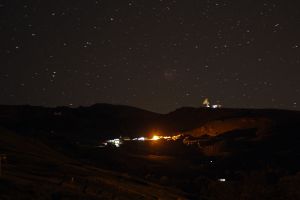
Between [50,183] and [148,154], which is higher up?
[148,154]

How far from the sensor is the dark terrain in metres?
25.6

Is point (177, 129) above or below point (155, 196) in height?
above

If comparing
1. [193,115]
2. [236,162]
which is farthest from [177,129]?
[236,162]

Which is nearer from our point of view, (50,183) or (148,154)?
(50,183)

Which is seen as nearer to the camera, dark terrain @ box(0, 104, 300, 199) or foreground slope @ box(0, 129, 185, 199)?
foreground slope @ box(0, 129, 185, 199)

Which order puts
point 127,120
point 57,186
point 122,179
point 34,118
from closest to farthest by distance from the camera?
point 57,186 → point 122,179 → point 34,118 → point 127,120

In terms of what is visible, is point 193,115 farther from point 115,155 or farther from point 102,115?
point 115,155

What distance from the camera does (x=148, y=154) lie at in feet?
224

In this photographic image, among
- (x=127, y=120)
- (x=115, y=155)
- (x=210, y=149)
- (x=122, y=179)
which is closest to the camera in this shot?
(x=122, y=179)

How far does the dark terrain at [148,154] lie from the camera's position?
2564 centimetres

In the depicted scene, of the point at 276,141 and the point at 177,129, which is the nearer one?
the point at 276,141

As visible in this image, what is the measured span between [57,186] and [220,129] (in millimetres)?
58078

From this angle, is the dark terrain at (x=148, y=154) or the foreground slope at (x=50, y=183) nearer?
the foreground slope at (x=50, y=183)

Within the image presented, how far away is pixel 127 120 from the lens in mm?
97812
